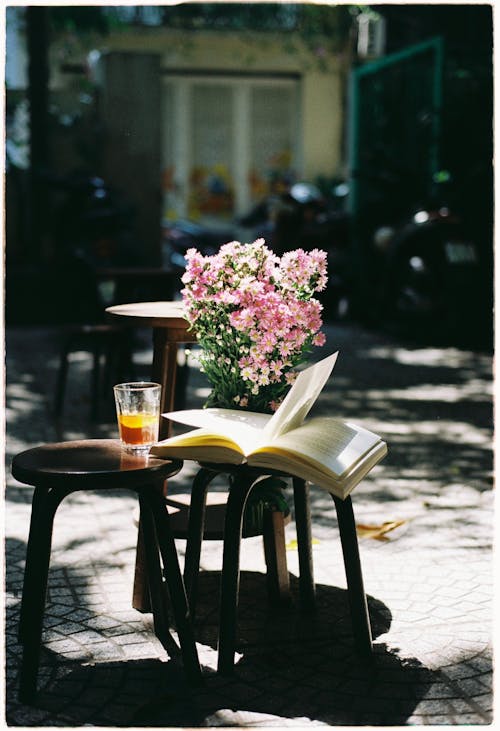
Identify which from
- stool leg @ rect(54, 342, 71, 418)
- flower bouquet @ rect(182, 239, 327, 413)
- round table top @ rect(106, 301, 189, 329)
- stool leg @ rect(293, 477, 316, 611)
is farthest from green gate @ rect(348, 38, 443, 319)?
flower bouquet @ rect(182, 239, 327, 413)

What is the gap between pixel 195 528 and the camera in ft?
11.1

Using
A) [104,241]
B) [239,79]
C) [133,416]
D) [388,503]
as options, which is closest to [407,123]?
[104,241]

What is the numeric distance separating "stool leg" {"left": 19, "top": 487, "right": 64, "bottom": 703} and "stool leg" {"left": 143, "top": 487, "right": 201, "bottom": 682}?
299 mm

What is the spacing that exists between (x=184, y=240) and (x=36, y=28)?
14.1 feet

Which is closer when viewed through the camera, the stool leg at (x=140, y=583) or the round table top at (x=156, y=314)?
the round table top at (x=156, y=314)

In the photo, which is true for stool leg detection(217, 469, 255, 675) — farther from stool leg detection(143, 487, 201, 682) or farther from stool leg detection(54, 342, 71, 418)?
stool leg detection(54, 342, 71, 418)

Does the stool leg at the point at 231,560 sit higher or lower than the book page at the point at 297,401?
lower

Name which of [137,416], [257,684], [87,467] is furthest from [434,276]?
[87,467]

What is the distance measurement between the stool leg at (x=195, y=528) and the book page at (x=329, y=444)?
330 millimetres

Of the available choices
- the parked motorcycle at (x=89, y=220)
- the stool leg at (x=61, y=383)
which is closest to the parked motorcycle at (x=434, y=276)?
the parked motorcycle at (x=89, y=220)

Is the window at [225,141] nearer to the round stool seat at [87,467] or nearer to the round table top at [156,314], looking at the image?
the round table top at [156,314]

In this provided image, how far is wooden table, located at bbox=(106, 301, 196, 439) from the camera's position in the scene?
11.5 feet

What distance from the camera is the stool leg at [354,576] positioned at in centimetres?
316

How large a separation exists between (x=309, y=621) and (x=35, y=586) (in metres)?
1.05
